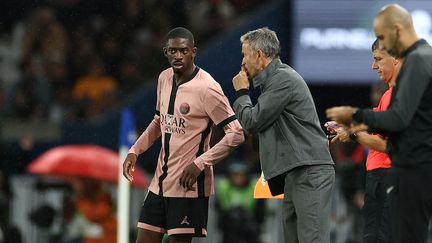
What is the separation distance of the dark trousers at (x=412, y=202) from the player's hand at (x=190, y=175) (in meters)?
1.60

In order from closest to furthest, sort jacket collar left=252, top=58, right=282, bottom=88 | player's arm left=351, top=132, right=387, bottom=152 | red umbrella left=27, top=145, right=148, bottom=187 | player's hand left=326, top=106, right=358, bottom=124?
player's hand left=326, top=106, right=358, bottom=124, player's arm left=351, top=132, right=387, bottom=152, jacket collar left=252, top=58, right=282, bottom=88, red umbrella left=27, top=145, right=148, bottom=187

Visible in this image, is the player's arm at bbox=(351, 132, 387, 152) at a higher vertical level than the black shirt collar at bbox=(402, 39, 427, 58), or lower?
lower

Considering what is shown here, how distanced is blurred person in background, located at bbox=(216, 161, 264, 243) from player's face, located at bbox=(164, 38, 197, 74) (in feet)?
16.2

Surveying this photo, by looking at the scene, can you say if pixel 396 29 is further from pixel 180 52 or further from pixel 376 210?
pixel 376 210

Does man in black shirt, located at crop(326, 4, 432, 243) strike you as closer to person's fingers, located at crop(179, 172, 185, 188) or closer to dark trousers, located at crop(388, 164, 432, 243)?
dark trousers, located at crop(388, 164, 432, 243)

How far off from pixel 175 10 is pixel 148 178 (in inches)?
118

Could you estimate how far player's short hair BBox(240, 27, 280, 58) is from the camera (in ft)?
23.5

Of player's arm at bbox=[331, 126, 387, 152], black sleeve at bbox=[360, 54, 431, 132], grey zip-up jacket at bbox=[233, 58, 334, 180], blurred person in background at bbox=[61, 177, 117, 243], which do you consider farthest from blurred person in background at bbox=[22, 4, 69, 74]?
black sleeve at bbox=[360, 54, 431, 132]

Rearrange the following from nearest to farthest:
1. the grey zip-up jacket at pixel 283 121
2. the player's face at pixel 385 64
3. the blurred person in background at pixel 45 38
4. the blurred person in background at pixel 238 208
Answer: the grey zip-up jacket at pixel 283 121
the player's face at pixel 385 64
the blurred person in background at pixel 238 208
the blurred person in background at pixel 45 38

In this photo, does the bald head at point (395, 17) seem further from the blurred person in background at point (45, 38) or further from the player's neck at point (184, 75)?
→ the blurred person in background at point (45, 38)

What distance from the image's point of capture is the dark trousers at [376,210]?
7.91 m

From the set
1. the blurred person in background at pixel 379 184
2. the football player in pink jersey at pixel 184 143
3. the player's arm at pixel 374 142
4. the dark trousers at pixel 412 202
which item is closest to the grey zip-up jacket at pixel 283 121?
the player's arm at pixel 374 142

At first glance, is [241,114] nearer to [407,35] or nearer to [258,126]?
[258,126]

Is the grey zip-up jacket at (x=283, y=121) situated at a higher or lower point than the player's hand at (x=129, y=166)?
higher
